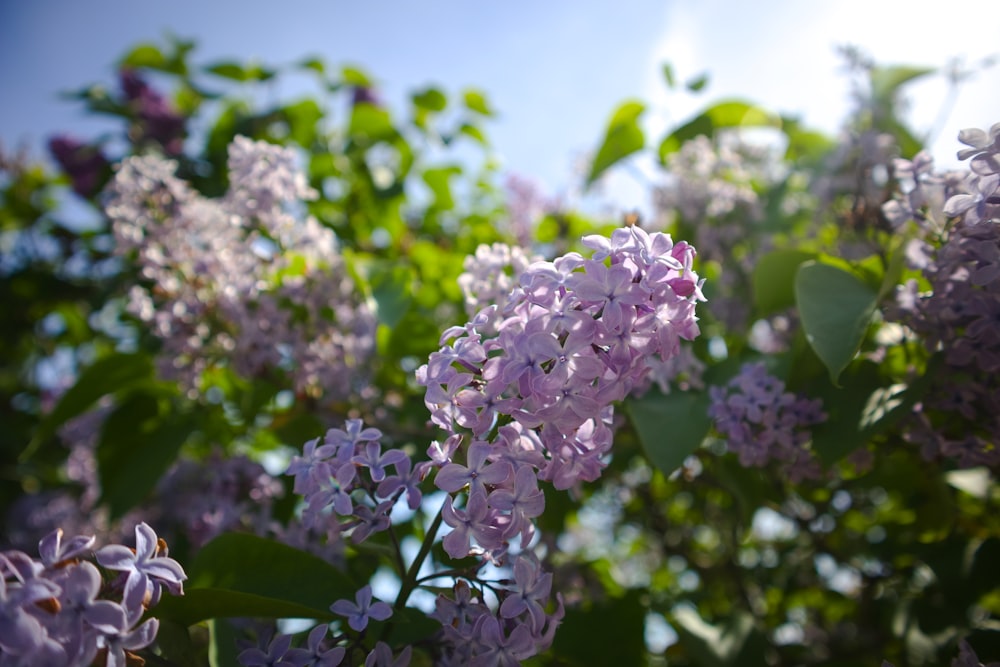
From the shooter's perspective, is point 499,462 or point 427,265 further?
point 427,265

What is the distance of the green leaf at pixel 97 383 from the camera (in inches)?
64.6

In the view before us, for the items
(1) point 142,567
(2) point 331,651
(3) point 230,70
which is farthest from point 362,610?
(3) point 230,70

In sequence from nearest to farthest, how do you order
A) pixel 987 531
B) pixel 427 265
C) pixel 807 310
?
pixel 807 310
pixel 987 531
pixel 427 265

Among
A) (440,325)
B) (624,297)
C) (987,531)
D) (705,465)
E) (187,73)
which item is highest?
(624,297)

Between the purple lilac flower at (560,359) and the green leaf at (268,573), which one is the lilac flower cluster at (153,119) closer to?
the green leaf at (268,573)

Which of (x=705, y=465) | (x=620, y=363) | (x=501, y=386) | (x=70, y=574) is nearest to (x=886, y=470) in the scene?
(x=705, y=465)

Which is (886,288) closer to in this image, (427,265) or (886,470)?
(886,470)

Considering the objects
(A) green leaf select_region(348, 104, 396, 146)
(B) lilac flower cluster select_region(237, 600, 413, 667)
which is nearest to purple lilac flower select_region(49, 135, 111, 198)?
(A) green leaf select_region(348, 104, 396, 146)

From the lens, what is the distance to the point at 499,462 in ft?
2.56

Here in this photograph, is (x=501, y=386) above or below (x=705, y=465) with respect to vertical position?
above

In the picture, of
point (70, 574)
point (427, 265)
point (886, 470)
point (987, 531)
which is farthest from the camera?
point (427, 265)

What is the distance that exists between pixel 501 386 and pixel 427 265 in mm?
1281

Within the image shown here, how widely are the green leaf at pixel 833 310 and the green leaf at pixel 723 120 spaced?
1099 millimetres

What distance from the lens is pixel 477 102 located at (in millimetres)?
2629
